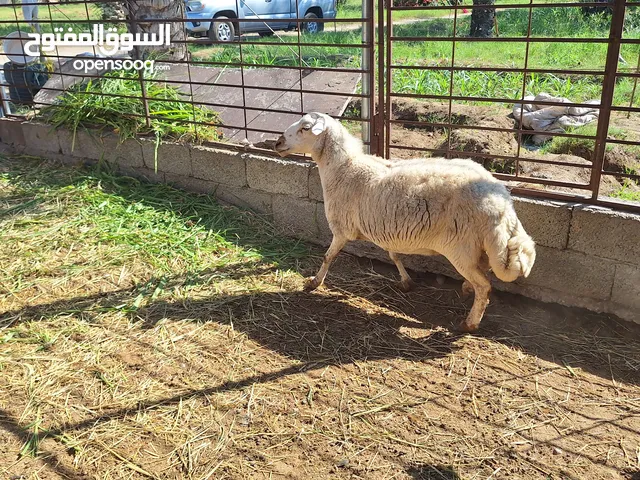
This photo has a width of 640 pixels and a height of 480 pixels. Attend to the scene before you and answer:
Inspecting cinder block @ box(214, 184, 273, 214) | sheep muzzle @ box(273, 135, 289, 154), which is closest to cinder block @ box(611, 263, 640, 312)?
sheep muzzle @ box(273, 135, 289, 154)

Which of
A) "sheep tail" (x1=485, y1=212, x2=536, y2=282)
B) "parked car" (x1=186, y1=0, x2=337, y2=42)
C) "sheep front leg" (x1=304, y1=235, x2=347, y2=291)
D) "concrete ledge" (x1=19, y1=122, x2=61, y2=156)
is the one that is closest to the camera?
"sheep tail" (x1=485, y1=212, x2=536, y2=282)

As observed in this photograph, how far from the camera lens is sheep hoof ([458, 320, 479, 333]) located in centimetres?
403

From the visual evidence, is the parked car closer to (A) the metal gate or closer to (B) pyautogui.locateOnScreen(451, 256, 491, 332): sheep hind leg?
(A) the metal gate

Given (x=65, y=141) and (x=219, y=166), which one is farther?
(x=65, y=141)

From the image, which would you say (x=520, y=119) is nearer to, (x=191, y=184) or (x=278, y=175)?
(x=278, y=175)

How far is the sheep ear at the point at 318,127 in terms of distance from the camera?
4348 mm

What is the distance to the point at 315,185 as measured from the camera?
5.21 meters

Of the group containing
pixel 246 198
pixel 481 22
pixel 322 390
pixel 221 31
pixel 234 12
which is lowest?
pixel 322 390

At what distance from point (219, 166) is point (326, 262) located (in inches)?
75.0

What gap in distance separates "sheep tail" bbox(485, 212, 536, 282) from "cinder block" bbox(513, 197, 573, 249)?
1.86 ft

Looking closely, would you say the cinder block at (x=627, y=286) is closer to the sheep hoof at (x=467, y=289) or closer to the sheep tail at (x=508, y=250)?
the sheep tail at (x=508, y=250)

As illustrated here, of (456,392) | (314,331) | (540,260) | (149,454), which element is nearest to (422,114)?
(540,260)

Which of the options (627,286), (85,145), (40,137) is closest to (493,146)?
(627,286)

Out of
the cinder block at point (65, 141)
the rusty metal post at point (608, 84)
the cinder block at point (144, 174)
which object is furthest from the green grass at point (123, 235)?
the rusty metal post at point (608, 84)
